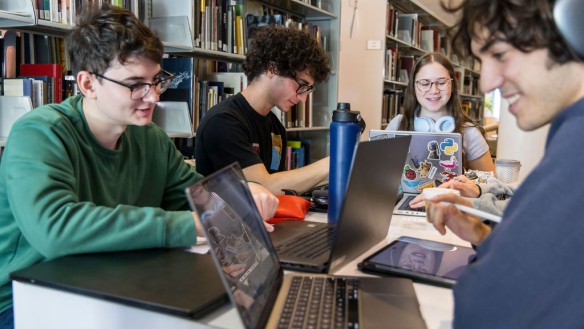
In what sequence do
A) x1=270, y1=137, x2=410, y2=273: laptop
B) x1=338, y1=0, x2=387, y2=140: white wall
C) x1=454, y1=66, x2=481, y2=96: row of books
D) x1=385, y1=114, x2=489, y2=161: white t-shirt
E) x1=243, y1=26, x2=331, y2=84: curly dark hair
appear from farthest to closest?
x1=454, y1=66, x2=481, y2=96: row of books, x1=338, y1=0, x2=387, y2=140: white wall, x1=385, y1=114, x2=489, y2=161: white t-shirt, x1=243, y1=26, x2=331, y2=84: curly dark hair, x1=270, y1=137, x2=410, y2=273: laptop

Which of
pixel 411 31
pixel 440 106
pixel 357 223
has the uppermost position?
pixel 411 31

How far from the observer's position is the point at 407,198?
162cm

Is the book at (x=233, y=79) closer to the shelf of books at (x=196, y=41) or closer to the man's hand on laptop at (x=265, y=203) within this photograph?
the shelf of books at (x=196, y=41)

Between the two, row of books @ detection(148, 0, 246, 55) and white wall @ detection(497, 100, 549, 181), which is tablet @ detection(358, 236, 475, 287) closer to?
row of books @ detection(148, 0, 246, 55)

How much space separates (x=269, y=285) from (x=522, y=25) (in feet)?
1.75

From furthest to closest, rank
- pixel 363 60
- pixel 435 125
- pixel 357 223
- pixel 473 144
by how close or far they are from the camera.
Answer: pixel 363 60 → pixel 473 144 → pixel 435 125 → pixel 357 223

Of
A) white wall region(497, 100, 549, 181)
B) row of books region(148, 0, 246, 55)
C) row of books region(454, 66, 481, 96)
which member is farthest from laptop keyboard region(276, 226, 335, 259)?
row of books region(454, 66, 481, 96)

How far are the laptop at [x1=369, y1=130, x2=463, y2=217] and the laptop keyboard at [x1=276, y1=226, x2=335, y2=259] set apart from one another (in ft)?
1.61

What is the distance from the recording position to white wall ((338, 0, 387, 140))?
3.85m

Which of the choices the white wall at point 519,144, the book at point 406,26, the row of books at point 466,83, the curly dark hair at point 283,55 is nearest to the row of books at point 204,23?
the curly dark hair at point 283,55

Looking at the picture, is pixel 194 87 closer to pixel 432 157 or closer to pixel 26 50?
pixel 26 50

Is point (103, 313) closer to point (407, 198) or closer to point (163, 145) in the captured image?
point (163, 145)

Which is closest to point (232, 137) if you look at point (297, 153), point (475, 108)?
point (297, 153)

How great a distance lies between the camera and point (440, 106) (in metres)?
2.35
